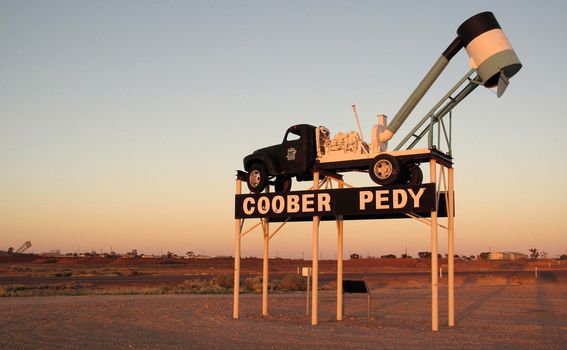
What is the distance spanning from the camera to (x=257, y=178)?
72.7ft

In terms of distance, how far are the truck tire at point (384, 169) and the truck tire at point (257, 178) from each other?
4.42 meters

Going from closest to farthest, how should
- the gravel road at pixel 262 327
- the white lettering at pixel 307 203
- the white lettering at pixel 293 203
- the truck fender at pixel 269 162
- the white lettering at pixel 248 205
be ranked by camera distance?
the gravel road at pixel 262 327
the white lettering at pixel 307 203
the white lettering at pixel 293 203
the truck fender at pixel 269 162
the white lettering at pixel 248 205

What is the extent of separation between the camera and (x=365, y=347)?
14586 mm

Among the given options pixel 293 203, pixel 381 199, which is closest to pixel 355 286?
pixel 293 203

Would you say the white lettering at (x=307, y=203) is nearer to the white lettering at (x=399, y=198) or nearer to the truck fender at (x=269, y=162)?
the truck fender at (x=269, y=162)

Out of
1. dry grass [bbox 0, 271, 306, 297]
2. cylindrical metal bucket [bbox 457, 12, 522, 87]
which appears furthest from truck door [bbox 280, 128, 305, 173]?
dry grass [bbox 0, 271, 306, 297]

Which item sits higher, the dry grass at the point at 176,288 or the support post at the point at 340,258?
the support post at the point at 340,258

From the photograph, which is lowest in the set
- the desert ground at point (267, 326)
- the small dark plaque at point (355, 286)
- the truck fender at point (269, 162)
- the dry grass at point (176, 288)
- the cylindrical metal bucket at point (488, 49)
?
Result: the dry grass at point (176, 288)

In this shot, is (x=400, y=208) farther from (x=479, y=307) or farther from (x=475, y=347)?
(x=479, y=307)

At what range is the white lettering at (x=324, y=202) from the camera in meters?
20.0

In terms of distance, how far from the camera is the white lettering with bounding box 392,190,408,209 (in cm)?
1839

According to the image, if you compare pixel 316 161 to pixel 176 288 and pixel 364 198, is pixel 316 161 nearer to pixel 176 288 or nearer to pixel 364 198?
A: pixel 364 198

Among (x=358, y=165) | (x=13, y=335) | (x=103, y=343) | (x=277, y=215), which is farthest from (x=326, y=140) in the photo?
(x=13, y=335)

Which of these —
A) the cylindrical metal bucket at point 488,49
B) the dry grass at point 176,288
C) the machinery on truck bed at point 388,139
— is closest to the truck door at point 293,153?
the machinery on truck bed at point 388,139
